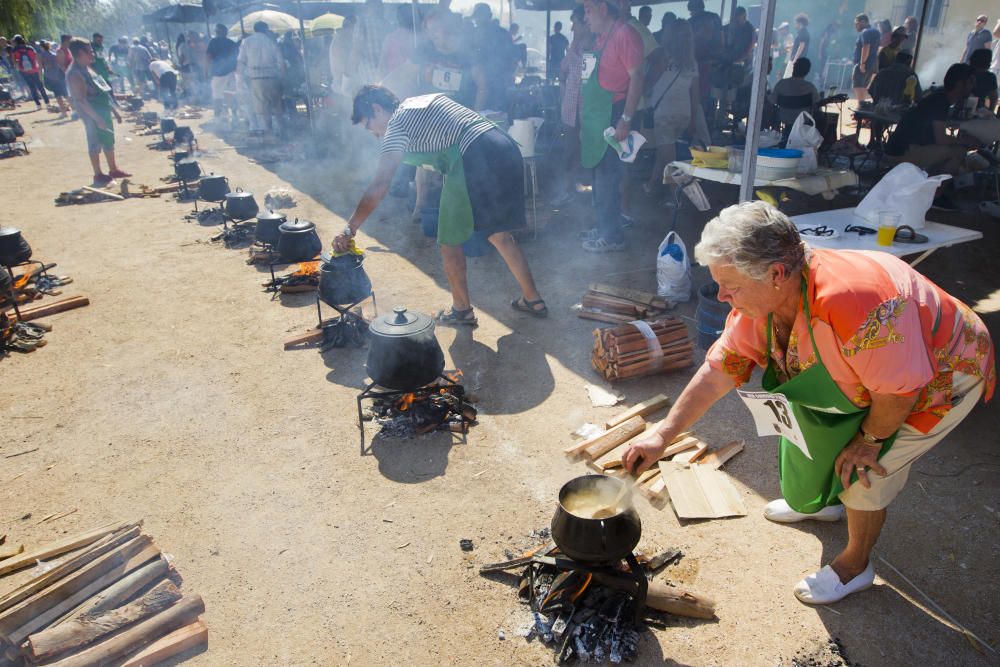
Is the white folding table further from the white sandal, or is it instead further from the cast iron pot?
the cast iron pot

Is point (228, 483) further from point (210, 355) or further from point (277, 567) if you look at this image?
point (210, 355)

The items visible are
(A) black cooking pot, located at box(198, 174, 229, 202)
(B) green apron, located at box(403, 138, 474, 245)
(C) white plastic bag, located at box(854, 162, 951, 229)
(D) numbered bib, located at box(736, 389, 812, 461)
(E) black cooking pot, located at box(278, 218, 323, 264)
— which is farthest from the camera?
(A) black cooking pot, located at box(198, 174, 229, 202)

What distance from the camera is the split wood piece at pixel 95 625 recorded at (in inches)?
103

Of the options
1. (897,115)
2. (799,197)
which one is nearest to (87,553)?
(799,197)

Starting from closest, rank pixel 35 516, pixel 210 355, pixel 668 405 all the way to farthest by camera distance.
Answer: pixel 35 516 < pixel 668 405 < pixel 210 355

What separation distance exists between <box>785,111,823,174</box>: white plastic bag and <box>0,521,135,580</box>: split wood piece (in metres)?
5.44

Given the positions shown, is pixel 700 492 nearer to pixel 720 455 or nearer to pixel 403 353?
pixel 720 455

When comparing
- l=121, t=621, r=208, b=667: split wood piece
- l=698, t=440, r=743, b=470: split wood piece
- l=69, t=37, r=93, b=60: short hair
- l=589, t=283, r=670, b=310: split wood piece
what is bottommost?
l=121, t=621, r=208, b=667: split wood piece

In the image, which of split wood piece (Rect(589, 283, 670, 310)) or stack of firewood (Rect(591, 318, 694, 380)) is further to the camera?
split wood piece (Rect(589, 283, 670, 310))

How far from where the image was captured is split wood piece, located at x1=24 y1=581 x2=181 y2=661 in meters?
2.63

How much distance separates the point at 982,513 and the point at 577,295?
3.59 metres

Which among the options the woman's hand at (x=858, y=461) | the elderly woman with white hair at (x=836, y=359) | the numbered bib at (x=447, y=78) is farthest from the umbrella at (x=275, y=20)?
the woman's hand at (x=858, y=461)

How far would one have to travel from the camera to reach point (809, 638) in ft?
8.65

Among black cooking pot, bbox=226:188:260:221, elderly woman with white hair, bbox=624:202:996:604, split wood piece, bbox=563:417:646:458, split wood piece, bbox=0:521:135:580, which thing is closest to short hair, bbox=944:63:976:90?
split wood piece, bbox=563:417:646:458
